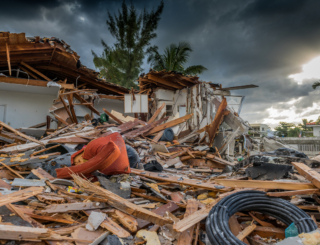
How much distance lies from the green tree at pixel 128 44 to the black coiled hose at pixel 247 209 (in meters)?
23.8

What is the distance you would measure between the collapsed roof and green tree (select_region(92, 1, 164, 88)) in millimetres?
14406

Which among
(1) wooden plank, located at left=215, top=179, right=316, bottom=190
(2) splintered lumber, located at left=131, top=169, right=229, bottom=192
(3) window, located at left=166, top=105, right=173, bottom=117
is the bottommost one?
(2) splintered lumber, located at left=131, top=169, right=229, bottom=192

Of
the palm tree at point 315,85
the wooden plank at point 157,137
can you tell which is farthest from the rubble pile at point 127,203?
the palm tree at point 315,85

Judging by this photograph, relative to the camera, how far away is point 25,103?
1044 cm

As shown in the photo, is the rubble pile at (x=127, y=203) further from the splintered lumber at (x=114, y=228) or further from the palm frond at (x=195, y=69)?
the palm frond at (x=195, y=69)

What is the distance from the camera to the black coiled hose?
6.77ft

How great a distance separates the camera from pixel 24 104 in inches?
410

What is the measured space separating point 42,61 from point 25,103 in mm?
2952

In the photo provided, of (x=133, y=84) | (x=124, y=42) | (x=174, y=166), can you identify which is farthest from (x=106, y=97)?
(x=124, y=42)

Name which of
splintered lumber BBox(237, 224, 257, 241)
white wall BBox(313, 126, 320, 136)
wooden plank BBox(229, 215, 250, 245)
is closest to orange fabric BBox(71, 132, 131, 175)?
wooden plank BBox(229, 215, 250, 245)

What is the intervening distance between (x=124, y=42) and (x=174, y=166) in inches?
928

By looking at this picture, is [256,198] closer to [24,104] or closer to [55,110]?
[55,110]

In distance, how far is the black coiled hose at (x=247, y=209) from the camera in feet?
6.77

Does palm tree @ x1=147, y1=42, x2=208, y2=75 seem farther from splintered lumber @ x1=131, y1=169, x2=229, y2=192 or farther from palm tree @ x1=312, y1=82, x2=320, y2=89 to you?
splintered lumber @ x1=131, y1=169, x2=229, y2=192
